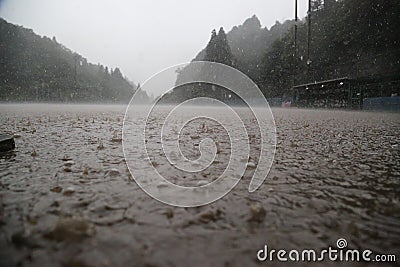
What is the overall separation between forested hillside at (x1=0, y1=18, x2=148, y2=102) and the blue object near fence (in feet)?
141

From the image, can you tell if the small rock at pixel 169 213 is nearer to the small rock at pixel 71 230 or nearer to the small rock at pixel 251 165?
the small rock at pixel 71 230

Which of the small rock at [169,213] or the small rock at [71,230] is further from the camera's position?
the small rock at [169,213]

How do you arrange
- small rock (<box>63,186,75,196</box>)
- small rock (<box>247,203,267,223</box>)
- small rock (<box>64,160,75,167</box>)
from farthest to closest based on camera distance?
1. small rock (<box>64,160,75,167</box>)
2. small rock (<box>63,186,75,196</box>)
3. small rock (<box>247,203,267,223</box>)

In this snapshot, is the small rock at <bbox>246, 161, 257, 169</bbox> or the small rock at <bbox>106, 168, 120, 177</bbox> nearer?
the small rock at <bbox>106, 168, 120, 177</bbox>

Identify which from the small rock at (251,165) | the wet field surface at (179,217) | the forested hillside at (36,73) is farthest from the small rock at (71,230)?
the forested hillside at (36,73)

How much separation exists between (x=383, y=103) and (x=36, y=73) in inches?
2064

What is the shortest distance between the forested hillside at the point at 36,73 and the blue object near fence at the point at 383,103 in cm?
4300

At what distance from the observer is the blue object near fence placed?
646 inches

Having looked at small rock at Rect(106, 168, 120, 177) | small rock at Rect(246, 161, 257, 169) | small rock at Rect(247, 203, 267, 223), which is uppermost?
small rock at Rect(106, 168, 120, 177)

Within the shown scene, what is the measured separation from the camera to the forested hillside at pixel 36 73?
40.9 meters

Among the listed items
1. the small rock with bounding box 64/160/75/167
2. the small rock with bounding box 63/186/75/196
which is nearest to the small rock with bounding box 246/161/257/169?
the small rock with bounding box 63/186/75/196

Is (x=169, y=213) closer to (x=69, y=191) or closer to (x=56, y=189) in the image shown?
(x=69, y=191)

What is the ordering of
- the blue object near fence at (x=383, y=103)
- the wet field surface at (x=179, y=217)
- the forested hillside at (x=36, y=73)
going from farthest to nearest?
the forested hillside at (x=36, y=73)
the blue object near fence at (x=383, y=103)
the wet field surface at (x=179, y=217)

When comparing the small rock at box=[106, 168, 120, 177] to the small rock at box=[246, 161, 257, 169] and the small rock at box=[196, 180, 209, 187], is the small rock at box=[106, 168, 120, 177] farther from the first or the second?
the small rock at box=[246, 161, 257, 169]
